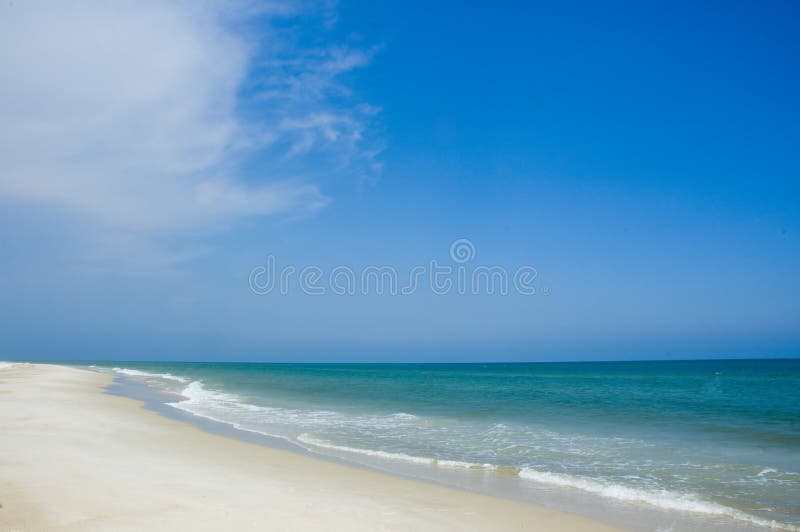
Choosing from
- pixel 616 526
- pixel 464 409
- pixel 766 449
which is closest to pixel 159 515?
pixel 616 526

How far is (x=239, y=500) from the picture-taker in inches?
332

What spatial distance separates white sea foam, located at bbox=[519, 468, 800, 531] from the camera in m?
8.63

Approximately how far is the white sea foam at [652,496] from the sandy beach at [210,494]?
1877mm

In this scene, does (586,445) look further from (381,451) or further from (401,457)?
(381,451)

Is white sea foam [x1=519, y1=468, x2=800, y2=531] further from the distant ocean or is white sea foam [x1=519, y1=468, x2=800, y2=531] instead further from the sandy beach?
the sandy beach

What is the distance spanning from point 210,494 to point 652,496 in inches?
307

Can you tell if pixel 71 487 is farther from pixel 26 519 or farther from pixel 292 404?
pixel 292 404

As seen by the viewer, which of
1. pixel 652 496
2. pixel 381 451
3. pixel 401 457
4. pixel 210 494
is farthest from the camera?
pixel 381 451

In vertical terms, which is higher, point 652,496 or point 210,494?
point 210,494

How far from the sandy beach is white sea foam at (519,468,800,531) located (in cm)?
188

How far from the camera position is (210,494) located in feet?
28.5

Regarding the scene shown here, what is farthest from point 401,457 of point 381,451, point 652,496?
point 652,496

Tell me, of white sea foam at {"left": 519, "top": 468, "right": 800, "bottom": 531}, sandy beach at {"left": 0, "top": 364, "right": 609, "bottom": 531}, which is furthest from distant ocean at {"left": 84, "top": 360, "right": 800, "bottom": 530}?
sandy beach at {"left": 0, "top": 364, "right": 609, "bottom": 531}

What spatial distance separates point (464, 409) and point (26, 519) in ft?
68.0
